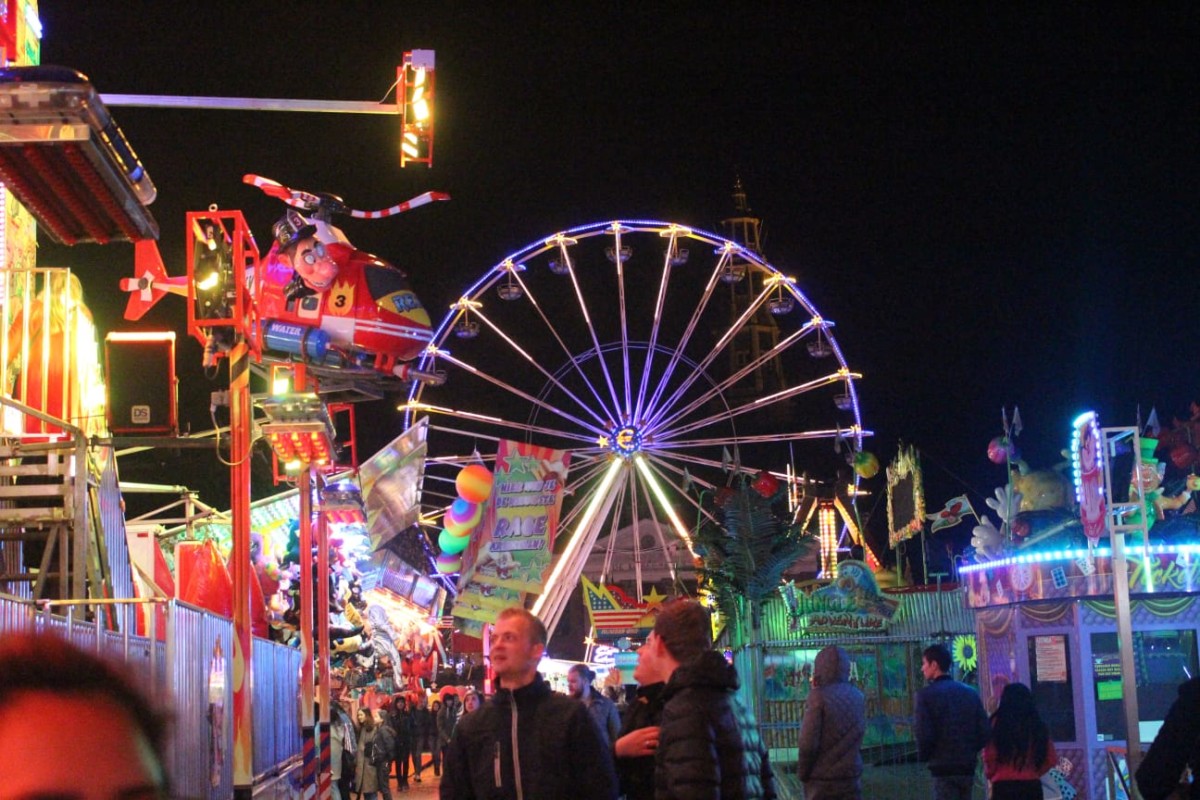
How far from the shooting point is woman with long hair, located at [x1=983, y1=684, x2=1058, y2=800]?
9.06m

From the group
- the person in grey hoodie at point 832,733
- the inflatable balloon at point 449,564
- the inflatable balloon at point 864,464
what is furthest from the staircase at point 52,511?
the inflatable balloon at point 449,564

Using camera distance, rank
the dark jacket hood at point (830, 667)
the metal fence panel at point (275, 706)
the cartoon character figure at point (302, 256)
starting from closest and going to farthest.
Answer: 1. the dark jacket hood at point (830, 667)
2. the metal fence panel at point (275, 706)
3. the cartoon character figure at point (302, 256)

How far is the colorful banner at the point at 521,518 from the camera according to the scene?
79.8 ft

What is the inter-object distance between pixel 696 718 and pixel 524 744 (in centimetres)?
62

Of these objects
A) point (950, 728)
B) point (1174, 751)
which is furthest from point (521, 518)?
point (1174, 751)

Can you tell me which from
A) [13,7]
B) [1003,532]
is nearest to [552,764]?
[13,7]

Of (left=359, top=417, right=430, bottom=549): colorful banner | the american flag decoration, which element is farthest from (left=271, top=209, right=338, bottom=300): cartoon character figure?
the american flag decoration

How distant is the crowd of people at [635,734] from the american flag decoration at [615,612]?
56.8 feet

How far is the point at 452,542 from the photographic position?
94.7ft

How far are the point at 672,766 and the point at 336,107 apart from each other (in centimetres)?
591

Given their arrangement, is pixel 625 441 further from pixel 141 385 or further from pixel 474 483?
pixel 141 385

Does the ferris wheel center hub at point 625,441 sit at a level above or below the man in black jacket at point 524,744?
above

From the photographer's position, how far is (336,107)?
976 centimetres

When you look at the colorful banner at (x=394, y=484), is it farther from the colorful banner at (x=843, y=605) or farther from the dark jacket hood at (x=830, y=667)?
the dark jacket hood at (x=830, y=667)
